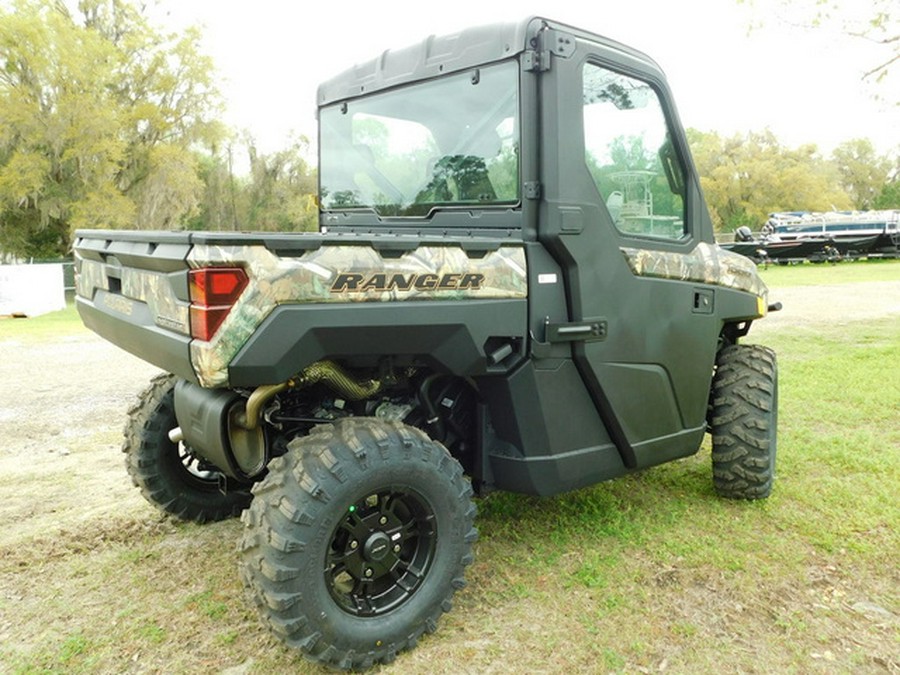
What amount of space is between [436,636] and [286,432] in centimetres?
103

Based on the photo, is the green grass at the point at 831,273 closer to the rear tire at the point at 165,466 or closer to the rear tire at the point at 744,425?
the rear tire at the point at 744,425

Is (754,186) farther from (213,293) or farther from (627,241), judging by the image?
(213,293)

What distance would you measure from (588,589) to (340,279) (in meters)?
1.72

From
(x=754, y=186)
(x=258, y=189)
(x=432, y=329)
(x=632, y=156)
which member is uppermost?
(x=754, y=186)

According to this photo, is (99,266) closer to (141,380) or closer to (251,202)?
(141,380)

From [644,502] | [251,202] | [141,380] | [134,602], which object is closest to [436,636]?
[134,602]

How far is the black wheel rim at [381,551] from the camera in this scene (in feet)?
9.06

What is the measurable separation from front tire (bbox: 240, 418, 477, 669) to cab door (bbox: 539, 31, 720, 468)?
830 millimetres

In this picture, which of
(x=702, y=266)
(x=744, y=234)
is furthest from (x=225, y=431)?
(x=744, y=234)

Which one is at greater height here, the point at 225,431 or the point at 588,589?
the point at 225,431

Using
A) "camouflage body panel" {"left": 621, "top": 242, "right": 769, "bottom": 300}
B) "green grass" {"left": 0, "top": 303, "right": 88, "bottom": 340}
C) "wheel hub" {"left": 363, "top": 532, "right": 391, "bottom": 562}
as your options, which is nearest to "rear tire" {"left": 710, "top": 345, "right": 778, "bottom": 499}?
"camouflage body panel" {"left": 621, "top": 242, "right": 769, "bottom": 300}

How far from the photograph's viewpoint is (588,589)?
10.7ft

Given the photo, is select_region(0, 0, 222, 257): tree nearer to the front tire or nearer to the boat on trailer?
the boat on trailer

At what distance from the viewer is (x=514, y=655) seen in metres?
2.77
